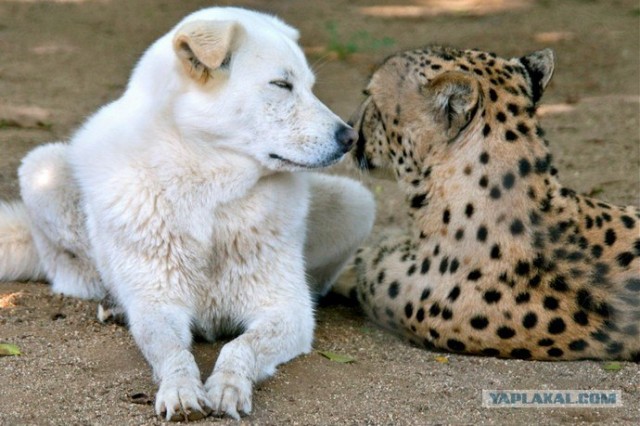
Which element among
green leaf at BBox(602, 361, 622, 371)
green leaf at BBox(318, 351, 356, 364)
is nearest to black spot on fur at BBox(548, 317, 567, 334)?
green leaf at BBox(602, 361, 622, 371)

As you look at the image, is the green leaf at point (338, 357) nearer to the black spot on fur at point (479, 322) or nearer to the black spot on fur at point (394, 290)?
the black spot on fur at point (394, 290)

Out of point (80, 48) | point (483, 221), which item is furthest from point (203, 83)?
point (80, 48)

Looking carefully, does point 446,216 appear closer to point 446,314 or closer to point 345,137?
point 446,314

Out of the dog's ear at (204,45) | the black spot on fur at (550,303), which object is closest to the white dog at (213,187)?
the dog's ear at (204,45)

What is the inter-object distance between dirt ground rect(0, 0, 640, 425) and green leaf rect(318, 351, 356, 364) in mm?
50

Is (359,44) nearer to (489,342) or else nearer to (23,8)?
(23,8)

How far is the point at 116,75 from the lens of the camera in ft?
30.9

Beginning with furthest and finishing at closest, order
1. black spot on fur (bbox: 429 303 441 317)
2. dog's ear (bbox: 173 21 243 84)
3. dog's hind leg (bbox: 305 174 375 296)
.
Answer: dog's hind leg (bbox: 305 174 375 296) < black spot on fur (bbox: 429 303 441 317) < dog's ear (bbox: 173 21 243 84)

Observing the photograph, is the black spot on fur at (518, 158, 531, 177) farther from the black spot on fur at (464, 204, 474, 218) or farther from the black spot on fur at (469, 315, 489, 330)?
the black spot on fur at (469, 315, 489, 330)

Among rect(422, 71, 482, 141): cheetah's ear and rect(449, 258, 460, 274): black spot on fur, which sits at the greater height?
rect(422, 71, 482, 141): cheetah's ear

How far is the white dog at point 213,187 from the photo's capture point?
504 centimetres

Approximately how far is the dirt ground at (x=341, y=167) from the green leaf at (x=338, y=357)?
50mm

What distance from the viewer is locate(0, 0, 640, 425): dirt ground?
4.74 m

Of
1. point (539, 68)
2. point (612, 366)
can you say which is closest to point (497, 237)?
point (612, 366)
